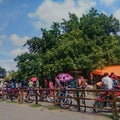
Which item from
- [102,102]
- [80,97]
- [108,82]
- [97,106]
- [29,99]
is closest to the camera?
[102,102]

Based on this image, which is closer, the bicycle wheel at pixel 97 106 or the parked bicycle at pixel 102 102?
the parked bicycle at pixel 102 102

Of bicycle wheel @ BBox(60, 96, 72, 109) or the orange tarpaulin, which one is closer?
bicycle wheel @ BBox(60, 96, 72, 109)

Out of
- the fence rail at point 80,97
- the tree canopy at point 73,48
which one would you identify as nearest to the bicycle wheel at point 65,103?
the fence rail at point 80,97

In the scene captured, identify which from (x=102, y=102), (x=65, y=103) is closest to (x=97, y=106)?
(x=102, y=102)

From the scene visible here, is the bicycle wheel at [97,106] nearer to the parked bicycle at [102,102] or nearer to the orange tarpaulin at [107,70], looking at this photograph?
the parked bicycle at [102,102]

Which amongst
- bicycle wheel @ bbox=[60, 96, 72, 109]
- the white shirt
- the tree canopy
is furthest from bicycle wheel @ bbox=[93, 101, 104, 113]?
the tree canopy

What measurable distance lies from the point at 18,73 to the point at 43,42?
5.49m

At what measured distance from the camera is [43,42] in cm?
4903

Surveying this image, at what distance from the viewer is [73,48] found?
43719 millimetres

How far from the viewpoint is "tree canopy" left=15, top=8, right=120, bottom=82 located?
43125mm

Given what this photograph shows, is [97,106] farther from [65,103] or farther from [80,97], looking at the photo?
[65,103]

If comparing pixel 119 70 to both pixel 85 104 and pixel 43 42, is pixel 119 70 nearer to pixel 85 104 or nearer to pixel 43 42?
pixel 43 42

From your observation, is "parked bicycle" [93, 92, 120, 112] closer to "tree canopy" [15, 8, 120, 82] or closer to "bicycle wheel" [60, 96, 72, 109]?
"bicycle wheel" [60, 96, 72, 109]

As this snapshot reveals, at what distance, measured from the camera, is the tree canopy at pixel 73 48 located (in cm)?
4312
